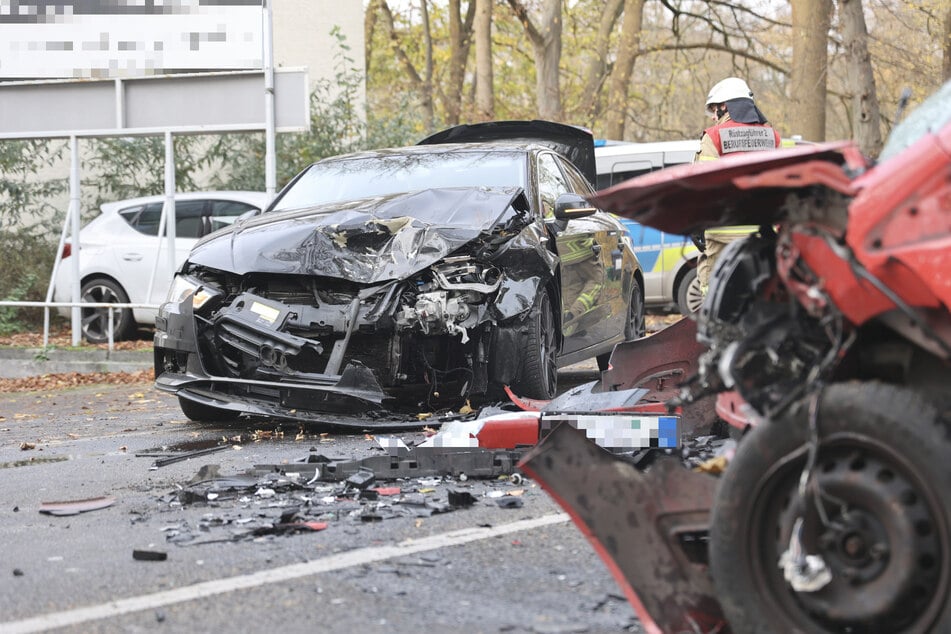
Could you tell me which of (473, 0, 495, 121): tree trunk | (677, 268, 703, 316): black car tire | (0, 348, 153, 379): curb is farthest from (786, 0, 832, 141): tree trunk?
(0, 348, 153, 379): curb

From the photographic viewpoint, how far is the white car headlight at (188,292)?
7426 millimetres

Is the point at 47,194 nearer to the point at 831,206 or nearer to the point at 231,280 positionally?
the point at 231,280

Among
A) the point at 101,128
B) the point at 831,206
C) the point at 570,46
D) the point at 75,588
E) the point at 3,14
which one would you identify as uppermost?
the point at 570,46

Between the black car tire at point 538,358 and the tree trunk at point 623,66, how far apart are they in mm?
21273

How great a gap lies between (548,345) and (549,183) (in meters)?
1.48

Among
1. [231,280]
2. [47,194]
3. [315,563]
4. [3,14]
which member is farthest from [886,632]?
[47,194]

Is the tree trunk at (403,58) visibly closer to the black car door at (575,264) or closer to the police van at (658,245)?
the police van at (658,245)

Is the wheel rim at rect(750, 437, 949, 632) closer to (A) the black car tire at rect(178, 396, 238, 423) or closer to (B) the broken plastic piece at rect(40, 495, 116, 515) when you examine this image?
(B) the broken plastic piece at rect(40, 495, 116, 515)

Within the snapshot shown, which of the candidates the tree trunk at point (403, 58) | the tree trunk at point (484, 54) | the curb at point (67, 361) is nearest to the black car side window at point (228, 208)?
the curb at point (67, 361)

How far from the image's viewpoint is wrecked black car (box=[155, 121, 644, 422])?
7.10m

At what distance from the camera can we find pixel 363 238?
24.3 feet

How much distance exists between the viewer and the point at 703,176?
322 cm

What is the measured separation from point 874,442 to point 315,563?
6.99ft

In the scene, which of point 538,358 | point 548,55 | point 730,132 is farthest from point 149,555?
point 548,55
